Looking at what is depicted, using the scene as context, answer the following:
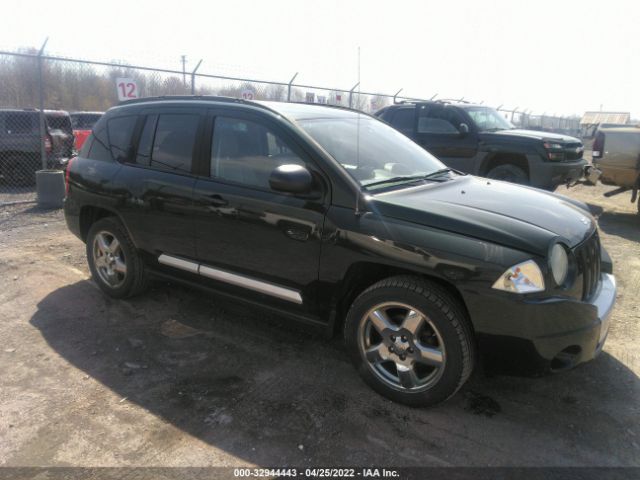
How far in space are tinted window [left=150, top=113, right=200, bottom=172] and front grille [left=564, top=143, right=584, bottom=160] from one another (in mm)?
6987

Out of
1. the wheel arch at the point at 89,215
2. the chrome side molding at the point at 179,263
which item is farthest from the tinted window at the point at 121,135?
the chrome side molding at the point at 179,263

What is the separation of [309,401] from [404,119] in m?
7.43

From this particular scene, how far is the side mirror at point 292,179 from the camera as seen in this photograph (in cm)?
299

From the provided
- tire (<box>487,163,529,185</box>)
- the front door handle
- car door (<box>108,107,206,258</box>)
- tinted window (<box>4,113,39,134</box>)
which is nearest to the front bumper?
the front door handle

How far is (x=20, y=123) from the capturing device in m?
Result: 11.0

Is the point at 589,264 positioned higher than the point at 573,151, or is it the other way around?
the point at 573,151

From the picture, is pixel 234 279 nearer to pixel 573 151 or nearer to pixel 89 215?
pixel 89 215

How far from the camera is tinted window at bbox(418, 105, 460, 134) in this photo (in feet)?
29.9

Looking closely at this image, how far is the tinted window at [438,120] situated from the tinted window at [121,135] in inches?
243

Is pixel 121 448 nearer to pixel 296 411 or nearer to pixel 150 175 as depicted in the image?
pixel 296 411

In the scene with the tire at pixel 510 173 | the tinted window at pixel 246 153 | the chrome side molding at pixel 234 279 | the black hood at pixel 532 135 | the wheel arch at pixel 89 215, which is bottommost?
the chrome side molding at pixel 234 279

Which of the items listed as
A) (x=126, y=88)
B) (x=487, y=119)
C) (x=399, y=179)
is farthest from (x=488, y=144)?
(x=126, y=88)

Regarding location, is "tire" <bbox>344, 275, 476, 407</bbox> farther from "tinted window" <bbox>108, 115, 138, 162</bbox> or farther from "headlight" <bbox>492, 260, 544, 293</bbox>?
"tinted window" <bbox>108, 115, 138, 162</bbox>

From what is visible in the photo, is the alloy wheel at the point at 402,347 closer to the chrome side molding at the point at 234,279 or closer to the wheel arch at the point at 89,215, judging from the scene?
the chrome side molding at the point at 234,279
